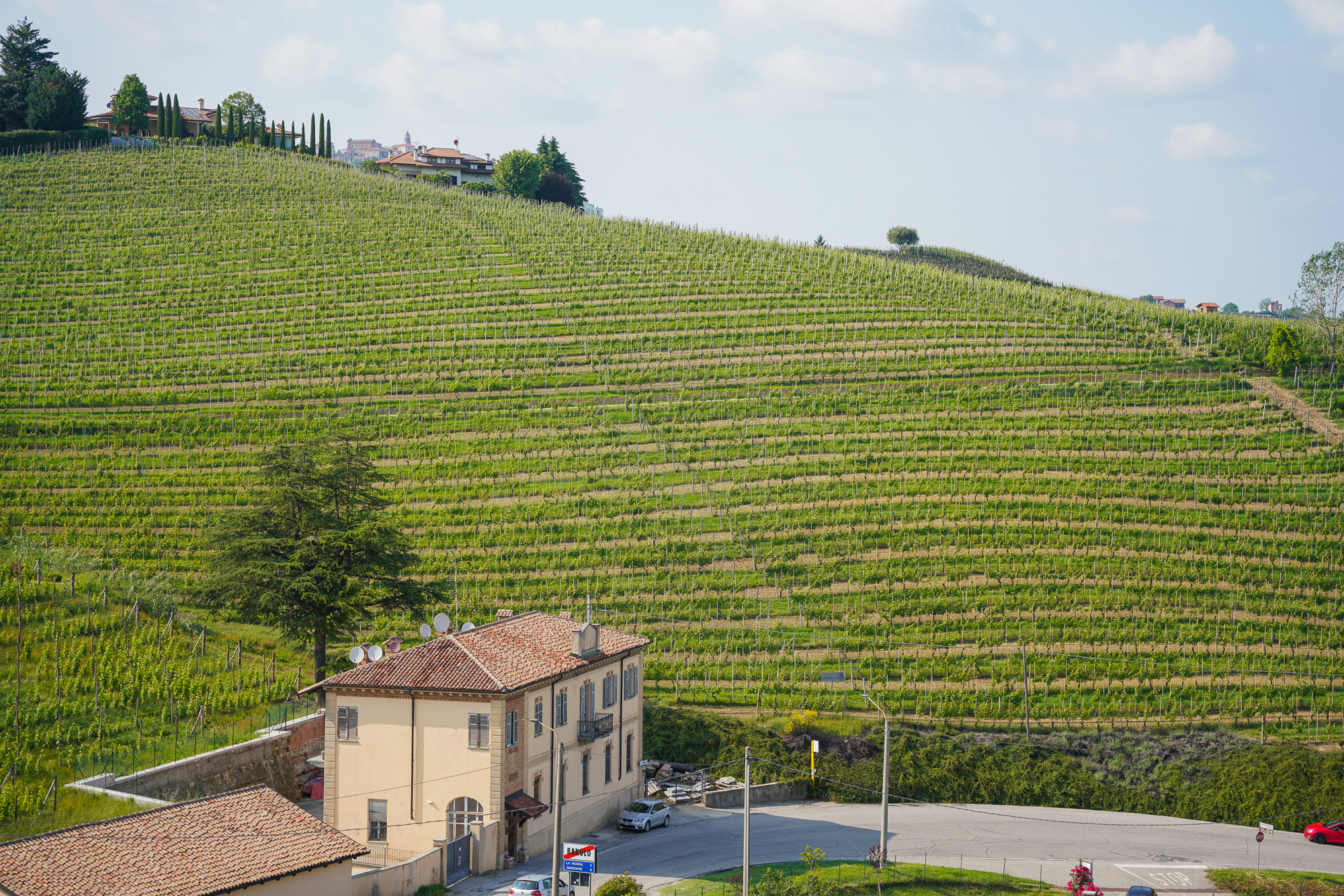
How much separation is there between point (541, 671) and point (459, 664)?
90.9 inches

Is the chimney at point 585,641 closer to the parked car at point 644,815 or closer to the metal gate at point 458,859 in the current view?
the parked car at point 644,815

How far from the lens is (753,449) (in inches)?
2539

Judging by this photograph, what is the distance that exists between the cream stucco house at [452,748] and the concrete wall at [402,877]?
158 centimetres

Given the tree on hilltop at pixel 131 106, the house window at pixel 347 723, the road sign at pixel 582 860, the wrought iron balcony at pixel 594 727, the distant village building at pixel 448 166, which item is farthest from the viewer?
the distant village building at pixel 448 166

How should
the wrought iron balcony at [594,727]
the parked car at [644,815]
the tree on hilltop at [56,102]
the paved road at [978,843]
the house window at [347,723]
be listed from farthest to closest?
the tree on hilltop at [56,102]
the parked car at [644,815]
the wrought iron balcony at [594,727]
the paved road at [978,843]
the house window at [347,723]

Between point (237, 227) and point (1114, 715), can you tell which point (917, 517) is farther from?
point (237, 227)

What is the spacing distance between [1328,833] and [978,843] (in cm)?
1101

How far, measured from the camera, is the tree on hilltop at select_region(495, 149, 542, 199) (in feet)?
456

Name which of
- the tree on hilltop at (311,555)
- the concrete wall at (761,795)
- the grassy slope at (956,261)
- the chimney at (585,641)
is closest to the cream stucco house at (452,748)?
the chimney at (585,641)

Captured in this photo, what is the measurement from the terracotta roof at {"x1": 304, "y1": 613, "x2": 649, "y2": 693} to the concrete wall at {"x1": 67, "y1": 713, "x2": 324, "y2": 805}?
136 inches

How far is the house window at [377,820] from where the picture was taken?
1256 inches

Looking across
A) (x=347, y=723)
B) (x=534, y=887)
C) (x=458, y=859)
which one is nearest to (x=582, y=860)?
(x=534, y=887)

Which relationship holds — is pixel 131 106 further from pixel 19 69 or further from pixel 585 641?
pixel 585 641

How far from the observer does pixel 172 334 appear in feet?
260
